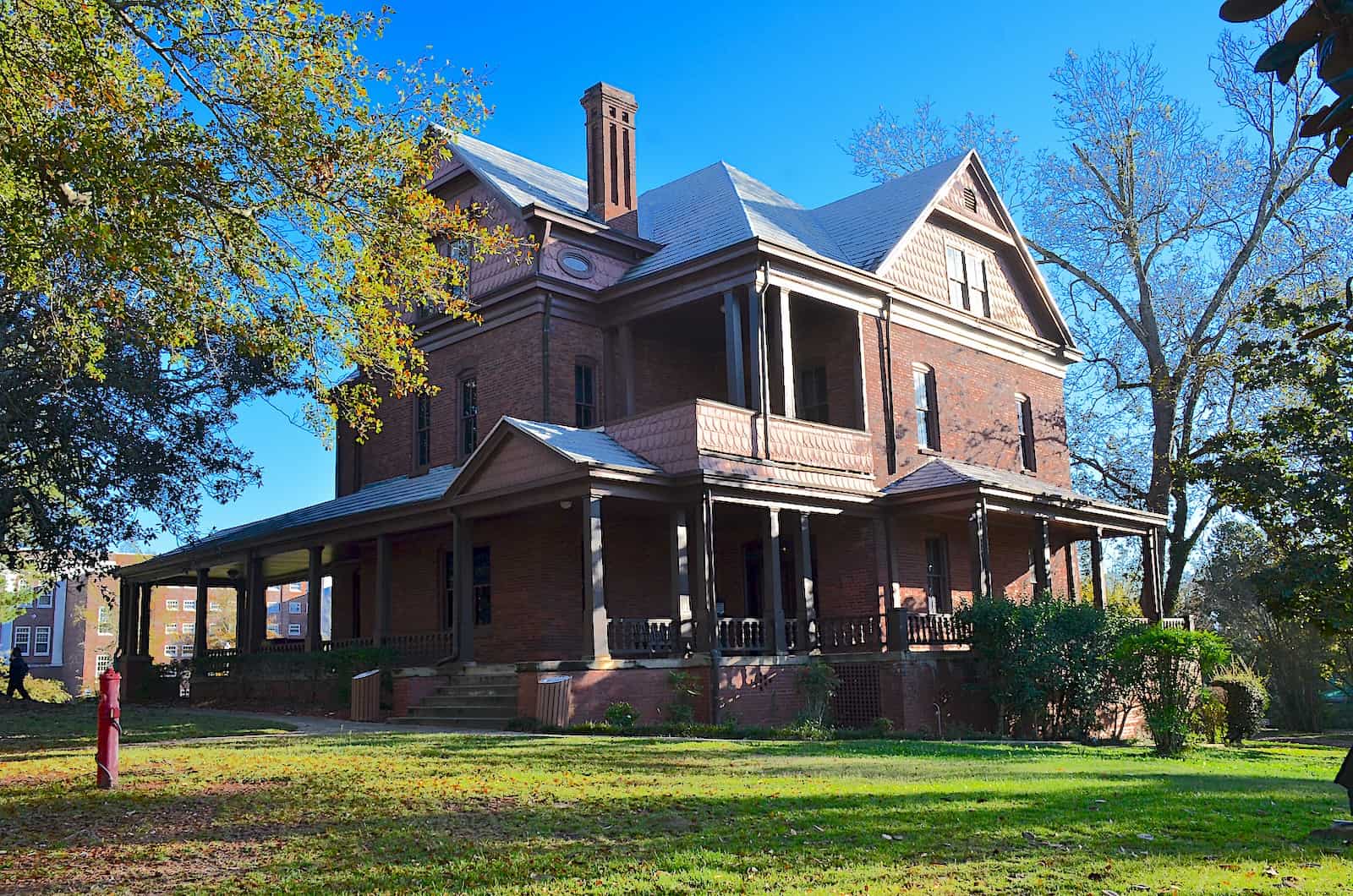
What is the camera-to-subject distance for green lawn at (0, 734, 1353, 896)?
642 cm

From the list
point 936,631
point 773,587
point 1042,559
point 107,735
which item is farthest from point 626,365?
point 107,735

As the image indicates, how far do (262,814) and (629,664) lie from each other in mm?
9910

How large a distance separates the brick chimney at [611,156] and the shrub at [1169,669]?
13.6 metres

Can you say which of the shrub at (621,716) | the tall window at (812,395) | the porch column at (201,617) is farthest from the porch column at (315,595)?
the tall window at (812,395)

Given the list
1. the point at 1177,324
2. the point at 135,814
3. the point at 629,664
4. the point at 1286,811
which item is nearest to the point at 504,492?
the point at 629,664

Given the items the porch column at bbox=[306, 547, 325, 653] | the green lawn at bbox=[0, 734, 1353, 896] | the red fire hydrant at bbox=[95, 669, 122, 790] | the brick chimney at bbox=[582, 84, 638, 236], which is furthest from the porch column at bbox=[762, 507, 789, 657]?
the red fire hydrant at bbox=[95, 669, 122, 790]

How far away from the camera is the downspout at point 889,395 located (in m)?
23.9

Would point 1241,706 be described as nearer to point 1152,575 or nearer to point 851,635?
point 1152,575

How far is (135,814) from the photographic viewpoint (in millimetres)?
8656

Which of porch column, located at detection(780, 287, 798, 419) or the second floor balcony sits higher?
porch column, located at detection(780, 287, 798, 419)

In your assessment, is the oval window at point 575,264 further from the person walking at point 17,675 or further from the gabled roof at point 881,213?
the person walking at point 17,675

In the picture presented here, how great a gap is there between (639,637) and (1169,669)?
7903 mm

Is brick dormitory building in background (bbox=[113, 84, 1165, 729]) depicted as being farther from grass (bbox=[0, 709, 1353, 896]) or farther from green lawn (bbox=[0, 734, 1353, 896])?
grass (bbox=[0, 709, 1353, 896])

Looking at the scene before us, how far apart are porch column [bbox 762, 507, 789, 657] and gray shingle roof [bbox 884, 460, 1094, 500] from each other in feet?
10.5
